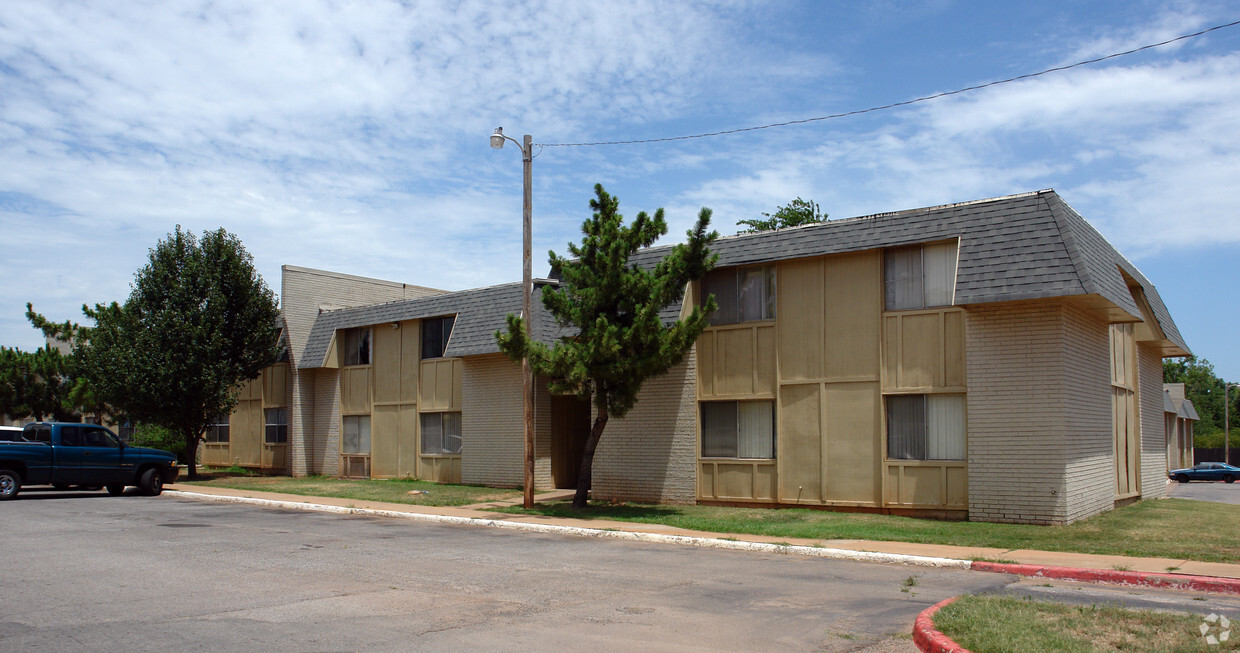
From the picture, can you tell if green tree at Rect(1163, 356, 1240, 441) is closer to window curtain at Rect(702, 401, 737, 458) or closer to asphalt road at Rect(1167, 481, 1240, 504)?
asphalt road at Rect(1167, 481, 1240, 504)

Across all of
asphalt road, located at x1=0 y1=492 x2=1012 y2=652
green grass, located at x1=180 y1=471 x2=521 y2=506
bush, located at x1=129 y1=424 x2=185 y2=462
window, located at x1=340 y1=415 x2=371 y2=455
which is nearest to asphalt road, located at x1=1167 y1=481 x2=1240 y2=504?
green grass, located at x1=180 y1=471 x2=521 y2=506

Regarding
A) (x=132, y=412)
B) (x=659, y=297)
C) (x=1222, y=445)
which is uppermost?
(x=659, y=297)

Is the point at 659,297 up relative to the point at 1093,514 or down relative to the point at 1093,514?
up

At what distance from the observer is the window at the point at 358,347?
97.7ft

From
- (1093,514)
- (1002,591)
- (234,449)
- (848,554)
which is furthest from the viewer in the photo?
(234,449)

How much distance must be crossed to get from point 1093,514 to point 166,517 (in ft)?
57.3

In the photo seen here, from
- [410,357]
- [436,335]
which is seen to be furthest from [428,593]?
[410,357]

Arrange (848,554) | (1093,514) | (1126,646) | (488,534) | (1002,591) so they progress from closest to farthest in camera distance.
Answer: (1126,646)
(1002,591)
(848,554)
(488,534)
(1093,514)

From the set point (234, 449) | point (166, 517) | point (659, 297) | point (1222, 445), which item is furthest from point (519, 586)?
point (1222, 445)

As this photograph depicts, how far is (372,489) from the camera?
2441 centimetres

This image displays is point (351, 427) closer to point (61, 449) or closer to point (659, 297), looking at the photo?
point (61, 449)

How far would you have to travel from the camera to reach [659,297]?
17.8 metres

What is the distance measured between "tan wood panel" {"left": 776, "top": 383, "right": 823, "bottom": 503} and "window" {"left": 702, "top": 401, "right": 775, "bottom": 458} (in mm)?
318

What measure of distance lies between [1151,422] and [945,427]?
36.6 feet
